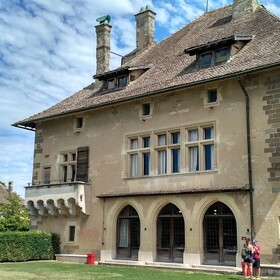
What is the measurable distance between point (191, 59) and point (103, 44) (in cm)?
732

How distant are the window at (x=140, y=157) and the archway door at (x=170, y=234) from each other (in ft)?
6.60

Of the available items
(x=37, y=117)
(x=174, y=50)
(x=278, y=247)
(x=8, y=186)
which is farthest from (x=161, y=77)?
(x=8, y=186)

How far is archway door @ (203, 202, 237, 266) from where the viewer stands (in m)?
17.0

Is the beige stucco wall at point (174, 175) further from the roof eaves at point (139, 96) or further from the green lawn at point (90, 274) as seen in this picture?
the green lawn at point (90, 274)

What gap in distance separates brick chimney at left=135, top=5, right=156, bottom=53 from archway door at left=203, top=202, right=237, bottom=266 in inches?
462

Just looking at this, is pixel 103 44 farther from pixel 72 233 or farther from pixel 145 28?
pixel 72 233

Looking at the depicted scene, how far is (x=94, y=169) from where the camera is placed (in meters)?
21.8

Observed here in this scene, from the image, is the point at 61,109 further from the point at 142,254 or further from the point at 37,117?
the point at 142,254

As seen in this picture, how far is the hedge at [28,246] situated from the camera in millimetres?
21281

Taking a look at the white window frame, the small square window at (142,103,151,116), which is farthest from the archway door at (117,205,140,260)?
the small square window at (142,103,151,116)

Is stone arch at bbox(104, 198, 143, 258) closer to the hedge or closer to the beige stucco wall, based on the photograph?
the beige stucco wall

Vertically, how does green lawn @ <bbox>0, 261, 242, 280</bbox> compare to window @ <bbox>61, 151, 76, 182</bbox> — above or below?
below

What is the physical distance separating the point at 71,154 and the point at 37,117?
2775 millimetres

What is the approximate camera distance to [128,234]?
20.2 m
